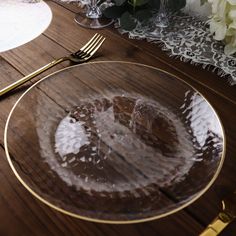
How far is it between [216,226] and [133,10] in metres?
0.52

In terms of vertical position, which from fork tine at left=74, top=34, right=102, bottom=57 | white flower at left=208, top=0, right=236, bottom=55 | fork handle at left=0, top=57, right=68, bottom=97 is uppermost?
white flower at left=208, top=0, right=236, bottom=55

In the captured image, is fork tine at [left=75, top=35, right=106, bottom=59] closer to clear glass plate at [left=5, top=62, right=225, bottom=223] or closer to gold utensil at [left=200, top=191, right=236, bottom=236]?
clear glass plate at [left=5, top=62, right=225, bottom=223]

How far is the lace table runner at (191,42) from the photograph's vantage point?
679 mm

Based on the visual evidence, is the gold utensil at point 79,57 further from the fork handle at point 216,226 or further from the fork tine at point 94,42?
the fork handle at point 216,226

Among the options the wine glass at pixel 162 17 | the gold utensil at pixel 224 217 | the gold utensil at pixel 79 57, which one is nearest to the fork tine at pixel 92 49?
the gold utensil at pixel 79 57

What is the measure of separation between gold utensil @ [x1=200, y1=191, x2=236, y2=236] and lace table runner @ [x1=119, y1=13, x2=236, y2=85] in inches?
11.1

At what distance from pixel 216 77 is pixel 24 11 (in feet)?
1.66

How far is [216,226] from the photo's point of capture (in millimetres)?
392

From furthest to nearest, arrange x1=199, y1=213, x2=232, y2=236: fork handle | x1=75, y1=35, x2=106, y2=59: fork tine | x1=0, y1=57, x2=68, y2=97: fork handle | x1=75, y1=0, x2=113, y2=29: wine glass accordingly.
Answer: x1=75, y1=0, x2=113, y2=29: wine glass
x1=75, y1=35, x2=106, y2=59: fork tine
x1=0, y1=57, x2=68, y2=97: fork handle
x1=199, y1=213, x2=232, y2=236: fork handle

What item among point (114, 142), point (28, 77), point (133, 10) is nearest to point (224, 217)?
point (114, 142)

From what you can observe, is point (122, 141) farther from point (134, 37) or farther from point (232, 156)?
point (134, 37)

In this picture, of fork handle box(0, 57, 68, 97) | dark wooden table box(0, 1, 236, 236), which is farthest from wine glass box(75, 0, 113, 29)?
fork handle box(0, 57, 68, 97)

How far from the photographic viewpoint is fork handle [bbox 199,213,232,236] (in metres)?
0.39

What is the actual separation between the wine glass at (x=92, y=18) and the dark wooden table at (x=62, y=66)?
2cm
